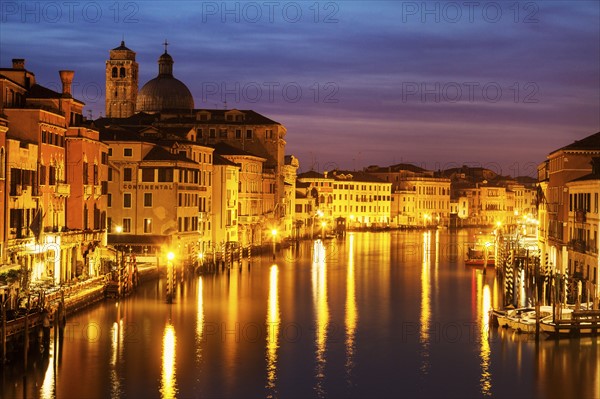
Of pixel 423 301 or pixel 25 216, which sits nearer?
pixel 25 216

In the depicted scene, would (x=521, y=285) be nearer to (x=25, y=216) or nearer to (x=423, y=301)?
(x=423, y=301)

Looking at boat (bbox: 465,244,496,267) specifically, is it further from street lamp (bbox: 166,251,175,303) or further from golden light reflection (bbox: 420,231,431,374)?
street lamp (bbox: 166,251,175,303)

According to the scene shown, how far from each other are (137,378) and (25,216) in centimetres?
794

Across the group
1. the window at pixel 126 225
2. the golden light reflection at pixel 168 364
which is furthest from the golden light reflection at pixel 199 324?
the window at pixel 126 225

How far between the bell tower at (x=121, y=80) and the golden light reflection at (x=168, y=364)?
39483 mm

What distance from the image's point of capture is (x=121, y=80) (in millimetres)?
65500

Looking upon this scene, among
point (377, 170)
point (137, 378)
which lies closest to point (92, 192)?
point (137, 378)

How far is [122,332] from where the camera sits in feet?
85.7

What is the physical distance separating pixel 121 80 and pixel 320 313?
3772 centimetres

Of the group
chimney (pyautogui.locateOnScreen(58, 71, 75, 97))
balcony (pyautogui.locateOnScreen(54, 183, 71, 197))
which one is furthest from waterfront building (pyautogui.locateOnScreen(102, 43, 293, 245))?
balcony (pyautogui.locateOnScreen(54, 183, 71, 197))

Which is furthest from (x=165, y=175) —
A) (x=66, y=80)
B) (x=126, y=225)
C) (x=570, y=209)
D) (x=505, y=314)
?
→ (x=505, y=314)

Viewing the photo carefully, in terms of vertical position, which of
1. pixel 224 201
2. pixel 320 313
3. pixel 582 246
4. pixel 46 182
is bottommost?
pixel 320 313

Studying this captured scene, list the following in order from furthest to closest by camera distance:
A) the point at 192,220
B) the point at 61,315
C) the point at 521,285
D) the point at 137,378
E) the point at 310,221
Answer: the point at 310,221, the point at 192,220, the point at 521,285, the point at 61,315, the point at 137,378

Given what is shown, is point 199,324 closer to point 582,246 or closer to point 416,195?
point 582,246
